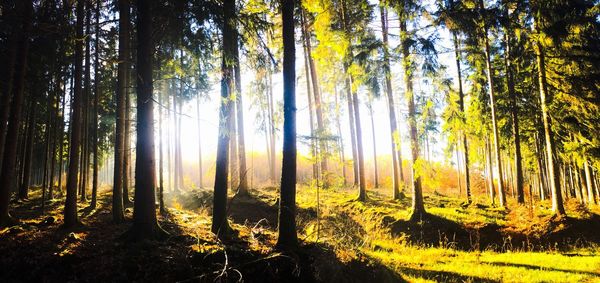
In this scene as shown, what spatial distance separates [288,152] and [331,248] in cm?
253

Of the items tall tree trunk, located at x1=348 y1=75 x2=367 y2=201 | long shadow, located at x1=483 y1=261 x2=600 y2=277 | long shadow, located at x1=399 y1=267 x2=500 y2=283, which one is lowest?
long shadow, located at x1=483 y1=261 x2=600 y2=277

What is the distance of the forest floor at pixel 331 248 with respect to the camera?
6703 millimetres

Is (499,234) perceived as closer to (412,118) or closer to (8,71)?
(412,118)

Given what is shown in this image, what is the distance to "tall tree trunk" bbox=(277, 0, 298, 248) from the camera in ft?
25.5

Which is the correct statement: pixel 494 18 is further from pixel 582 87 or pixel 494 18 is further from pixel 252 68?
pixel 252 68

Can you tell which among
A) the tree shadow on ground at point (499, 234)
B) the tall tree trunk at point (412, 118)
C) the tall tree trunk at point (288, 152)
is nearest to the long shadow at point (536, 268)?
the tree shadow on ground at point (499, 234)

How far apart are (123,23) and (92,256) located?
7.88 m

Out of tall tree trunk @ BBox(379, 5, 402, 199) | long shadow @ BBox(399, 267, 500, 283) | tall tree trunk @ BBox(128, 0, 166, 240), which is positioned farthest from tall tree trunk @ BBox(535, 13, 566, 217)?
tall tree trunk @ BBox(128, 0, 166, 240)

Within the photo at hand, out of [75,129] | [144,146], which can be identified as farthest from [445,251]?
[75,129]

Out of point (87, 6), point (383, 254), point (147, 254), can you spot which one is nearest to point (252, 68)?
point (147, 254)

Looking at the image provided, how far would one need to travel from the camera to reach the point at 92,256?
7.14 metres

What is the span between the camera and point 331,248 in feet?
26.1

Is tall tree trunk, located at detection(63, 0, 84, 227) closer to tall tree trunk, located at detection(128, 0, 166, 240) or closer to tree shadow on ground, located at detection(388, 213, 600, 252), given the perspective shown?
tall tree trunk, located at detection(128, 0, 166, 240)

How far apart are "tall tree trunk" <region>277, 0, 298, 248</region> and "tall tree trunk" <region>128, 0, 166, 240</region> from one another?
3118 millimetres
